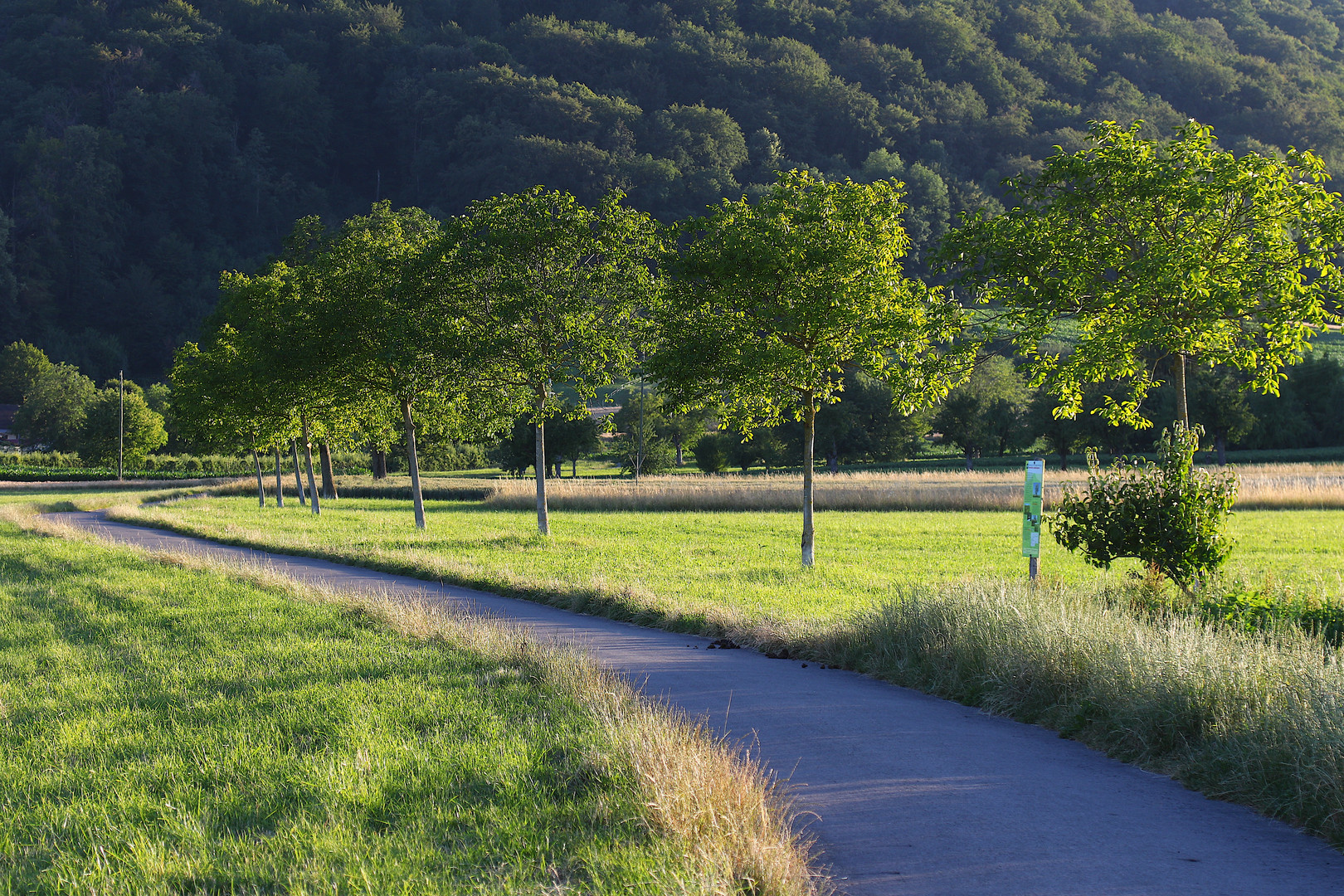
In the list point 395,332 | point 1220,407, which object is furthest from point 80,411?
point 1220,407

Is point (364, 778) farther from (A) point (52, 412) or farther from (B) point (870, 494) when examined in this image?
(A) point (52, 412)

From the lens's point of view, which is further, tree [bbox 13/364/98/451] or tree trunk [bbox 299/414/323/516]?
tree [bbox 13/364/98/451]

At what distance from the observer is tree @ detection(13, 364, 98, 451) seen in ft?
301

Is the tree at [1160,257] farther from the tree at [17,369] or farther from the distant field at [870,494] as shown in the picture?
the tree at [17,369]

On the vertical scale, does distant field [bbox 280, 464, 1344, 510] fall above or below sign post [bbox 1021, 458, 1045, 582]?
below

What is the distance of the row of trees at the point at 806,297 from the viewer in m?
10.9

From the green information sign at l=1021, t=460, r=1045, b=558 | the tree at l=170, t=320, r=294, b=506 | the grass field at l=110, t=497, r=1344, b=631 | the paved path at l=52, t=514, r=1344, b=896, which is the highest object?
the tree at l=170, t=320, r=294, b=506

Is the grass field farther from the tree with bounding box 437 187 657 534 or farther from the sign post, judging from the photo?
the tree with bounding box 437 187 657 534

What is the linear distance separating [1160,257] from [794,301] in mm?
7779

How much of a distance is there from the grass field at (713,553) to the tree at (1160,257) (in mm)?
2777

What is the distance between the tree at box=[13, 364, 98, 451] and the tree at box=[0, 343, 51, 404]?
79.0ft

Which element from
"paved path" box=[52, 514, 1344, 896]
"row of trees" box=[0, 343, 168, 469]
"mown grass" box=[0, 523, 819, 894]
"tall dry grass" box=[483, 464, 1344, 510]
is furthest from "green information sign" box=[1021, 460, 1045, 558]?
"row of trees" box=[0, 343, 168, 469]

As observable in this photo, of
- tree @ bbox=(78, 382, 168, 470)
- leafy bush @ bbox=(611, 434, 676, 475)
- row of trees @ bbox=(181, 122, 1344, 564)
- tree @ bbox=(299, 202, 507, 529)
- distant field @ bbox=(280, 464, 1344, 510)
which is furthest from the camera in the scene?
tree @ bbox=(78, 382, 168, 470)

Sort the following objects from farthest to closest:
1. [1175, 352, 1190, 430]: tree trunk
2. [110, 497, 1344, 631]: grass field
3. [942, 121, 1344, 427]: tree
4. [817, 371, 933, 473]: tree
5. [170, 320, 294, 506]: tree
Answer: [817, 371, 933, 473]: tree < [170, 320, 294, 506]: tree < [110, 497, 1344, 631]: grass field < [1175, 352, 1190, 430]: tree trunk < [942, 121, 1344, 427]: tree
